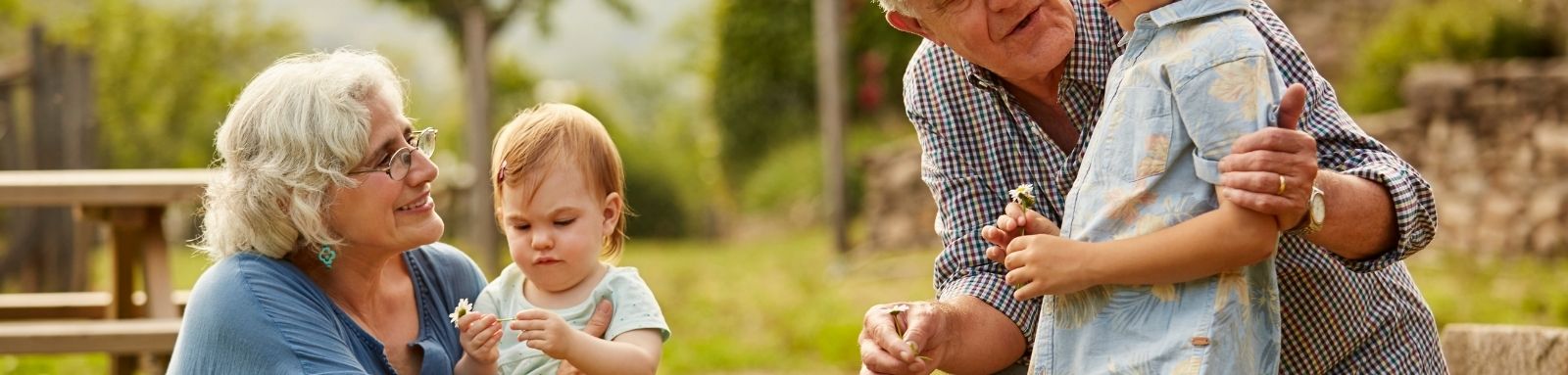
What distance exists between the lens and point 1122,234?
1.91 m

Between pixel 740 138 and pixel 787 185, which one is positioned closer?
pixel 787 185

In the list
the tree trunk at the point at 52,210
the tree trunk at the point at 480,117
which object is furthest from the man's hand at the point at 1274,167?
the tree trunk at the point at 52,210

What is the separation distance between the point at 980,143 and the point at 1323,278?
59 cm

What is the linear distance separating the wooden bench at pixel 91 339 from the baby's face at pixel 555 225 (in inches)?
99.8

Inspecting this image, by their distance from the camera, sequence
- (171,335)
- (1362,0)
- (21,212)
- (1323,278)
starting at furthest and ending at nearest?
(1362,0), (21,212), (171,335), (1323,278)

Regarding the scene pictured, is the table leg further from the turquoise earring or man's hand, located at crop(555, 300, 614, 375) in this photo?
man's hand, located at crop(555, 300, 614, 375)

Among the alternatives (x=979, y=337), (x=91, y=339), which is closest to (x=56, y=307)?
(x=91, y=339)

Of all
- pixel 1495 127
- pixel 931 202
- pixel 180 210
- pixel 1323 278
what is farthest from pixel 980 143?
pixel 180 210

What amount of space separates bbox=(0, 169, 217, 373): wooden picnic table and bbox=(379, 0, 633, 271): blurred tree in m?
1.82

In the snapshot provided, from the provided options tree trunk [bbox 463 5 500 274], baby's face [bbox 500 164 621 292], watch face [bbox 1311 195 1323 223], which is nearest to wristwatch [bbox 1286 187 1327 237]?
watch face [bbox 1311 195 1323 223]

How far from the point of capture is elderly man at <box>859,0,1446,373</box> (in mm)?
1919

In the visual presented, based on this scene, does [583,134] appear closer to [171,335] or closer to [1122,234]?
[1122,234]

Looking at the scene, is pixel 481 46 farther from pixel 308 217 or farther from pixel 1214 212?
pixel 1214 212

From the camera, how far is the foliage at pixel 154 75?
20.3 metres
